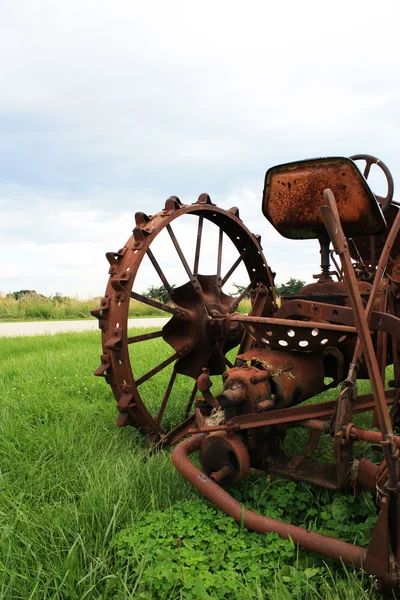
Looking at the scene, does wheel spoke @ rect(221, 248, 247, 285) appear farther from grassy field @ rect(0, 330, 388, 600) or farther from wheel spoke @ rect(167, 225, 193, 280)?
grassy field @ rect(0, 330, 388, 600)

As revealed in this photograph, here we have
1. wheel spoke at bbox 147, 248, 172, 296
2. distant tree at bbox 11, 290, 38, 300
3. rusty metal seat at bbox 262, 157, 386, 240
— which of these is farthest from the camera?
distant tree at bbox 11, 290, 38, 300

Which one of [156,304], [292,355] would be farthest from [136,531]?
[156,304]

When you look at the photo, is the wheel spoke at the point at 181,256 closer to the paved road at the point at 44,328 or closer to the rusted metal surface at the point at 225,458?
the rusted metal surface at the point at 225,458

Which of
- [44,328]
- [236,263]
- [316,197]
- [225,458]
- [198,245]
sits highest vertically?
[316,197]

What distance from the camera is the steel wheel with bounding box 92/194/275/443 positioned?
9.67 feet

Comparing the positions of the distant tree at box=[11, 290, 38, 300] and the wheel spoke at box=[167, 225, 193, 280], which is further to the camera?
the distant tree at box=[11, 290, 38, 300]

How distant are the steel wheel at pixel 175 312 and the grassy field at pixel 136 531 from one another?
370mm

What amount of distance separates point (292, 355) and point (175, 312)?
37.2 inches

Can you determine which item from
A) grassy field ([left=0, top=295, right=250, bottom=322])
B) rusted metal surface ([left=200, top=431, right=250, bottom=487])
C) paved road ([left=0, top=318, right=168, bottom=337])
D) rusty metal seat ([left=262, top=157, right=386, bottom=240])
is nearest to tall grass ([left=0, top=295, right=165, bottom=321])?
grassy field ([left=0, top=295, right=250, bottom=322])

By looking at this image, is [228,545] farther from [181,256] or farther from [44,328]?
[44,328]

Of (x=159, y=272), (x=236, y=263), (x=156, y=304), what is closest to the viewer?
(x=156, y=304)

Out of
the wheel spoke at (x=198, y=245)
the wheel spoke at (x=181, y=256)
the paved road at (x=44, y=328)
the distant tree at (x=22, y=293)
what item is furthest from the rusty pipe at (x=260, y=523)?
the distant tree at (x=22, y=293)

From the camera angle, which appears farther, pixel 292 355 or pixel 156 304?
pixel 156 304

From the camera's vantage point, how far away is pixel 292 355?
2.65 m
